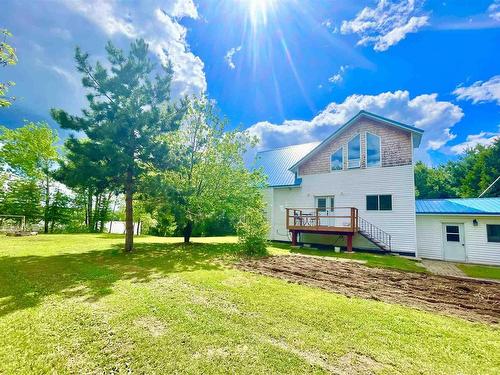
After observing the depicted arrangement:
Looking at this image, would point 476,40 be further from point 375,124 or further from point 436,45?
point 375,124

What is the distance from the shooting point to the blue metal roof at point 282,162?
18.5m

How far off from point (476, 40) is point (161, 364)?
1953 cm

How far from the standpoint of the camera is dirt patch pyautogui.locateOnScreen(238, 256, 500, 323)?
5172 millimetres

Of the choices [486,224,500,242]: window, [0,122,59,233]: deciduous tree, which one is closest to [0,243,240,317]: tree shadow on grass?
[486,224,500,242]: window

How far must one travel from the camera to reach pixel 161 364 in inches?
112

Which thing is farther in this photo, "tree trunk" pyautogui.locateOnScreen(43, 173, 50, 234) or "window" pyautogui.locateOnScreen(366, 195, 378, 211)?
"tree trunk" pyautogui.locateOnScreen(43, 173, 50, 234)

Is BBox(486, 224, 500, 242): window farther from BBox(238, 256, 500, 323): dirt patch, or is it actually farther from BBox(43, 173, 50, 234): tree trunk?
BBox(43, 173, 50, 234): tree trunk

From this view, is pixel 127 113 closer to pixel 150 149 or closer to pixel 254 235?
pixel 150 149

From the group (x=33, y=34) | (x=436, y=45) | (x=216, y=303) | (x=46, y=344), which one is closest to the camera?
(x=46, y=344)

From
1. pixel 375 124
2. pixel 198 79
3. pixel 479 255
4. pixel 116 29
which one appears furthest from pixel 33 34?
pixel 479 255

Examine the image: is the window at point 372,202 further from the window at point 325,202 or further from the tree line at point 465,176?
the tree line at point 465,176

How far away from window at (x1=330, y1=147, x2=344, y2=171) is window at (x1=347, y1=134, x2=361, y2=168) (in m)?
0.46

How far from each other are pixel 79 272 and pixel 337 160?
15276 mm

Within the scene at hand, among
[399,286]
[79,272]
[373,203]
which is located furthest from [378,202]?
[79,272]
